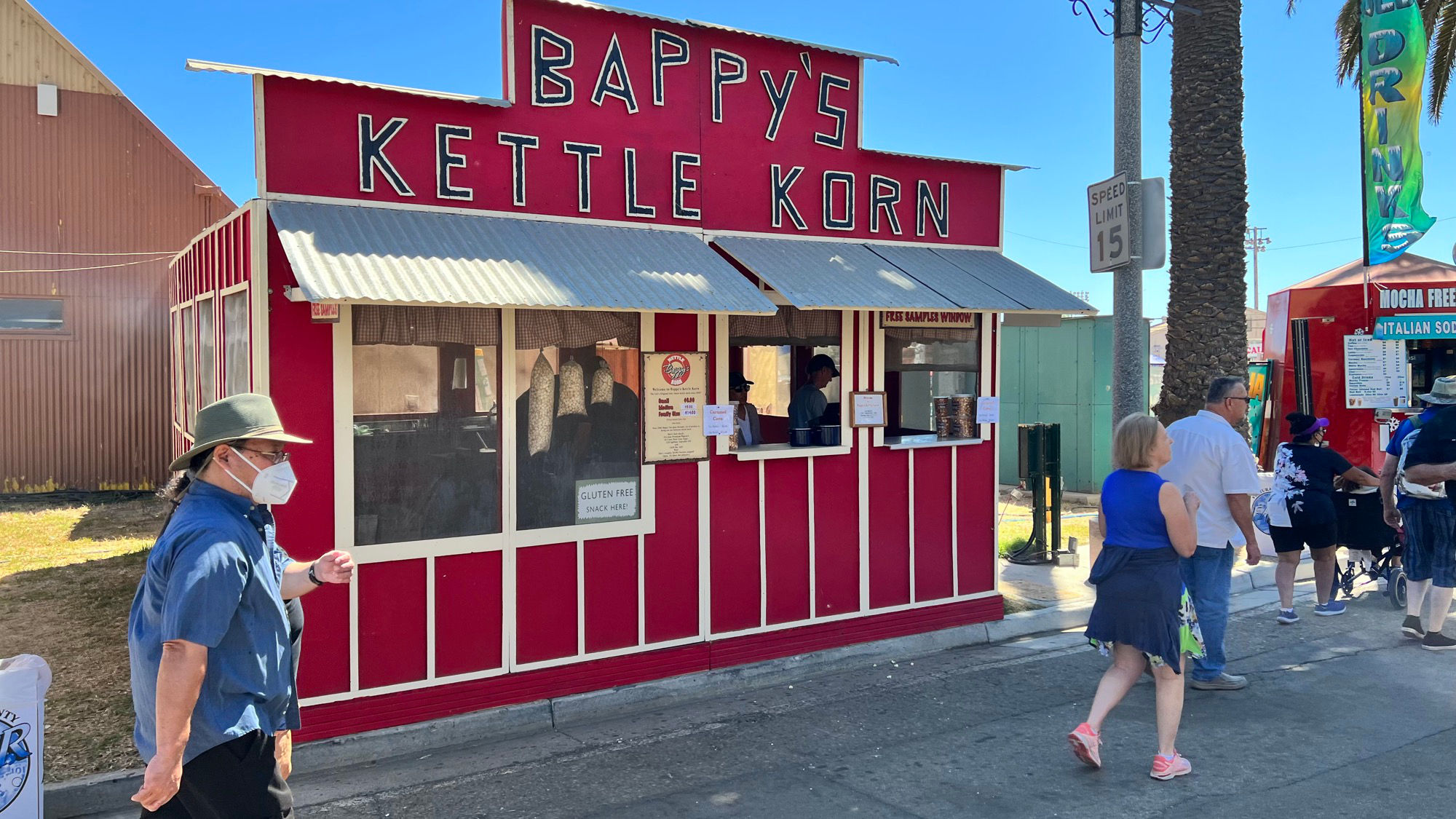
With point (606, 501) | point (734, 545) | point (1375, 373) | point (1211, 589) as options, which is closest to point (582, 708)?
point (606, 501)

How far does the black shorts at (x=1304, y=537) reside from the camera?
8.15 meters

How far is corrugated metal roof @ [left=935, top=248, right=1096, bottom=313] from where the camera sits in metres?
7.58

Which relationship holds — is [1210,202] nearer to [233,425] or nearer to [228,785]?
[233,425]

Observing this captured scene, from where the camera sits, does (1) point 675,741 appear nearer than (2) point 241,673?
No

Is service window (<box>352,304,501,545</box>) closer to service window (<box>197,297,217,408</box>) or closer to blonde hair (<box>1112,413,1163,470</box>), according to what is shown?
service window (<box>197,297,217,408</box>)

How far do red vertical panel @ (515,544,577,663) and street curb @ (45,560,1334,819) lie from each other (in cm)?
31

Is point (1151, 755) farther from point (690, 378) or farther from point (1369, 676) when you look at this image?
point (690, 378)

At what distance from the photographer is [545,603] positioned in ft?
20.6

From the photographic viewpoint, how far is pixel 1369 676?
6785mm

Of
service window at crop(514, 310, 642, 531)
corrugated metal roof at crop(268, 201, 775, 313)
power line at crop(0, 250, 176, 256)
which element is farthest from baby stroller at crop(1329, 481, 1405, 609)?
power line at crop(0, 250, 176, 256)

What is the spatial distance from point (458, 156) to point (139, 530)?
772 centimetres

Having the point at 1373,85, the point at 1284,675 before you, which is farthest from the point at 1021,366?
the point at 1284,675

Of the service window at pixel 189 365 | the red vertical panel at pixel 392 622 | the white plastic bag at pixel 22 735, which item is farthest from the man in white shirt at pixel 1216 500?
the service window at pixel 189 365

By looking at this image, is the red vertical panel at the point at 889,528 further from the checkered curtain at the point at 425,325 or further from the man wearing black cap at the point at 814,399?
the checkered curtain at the point at 425,325
